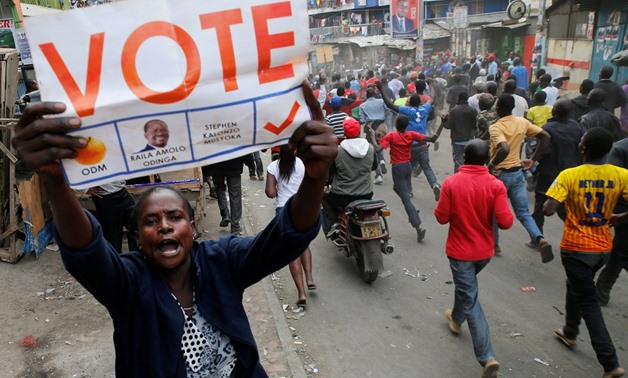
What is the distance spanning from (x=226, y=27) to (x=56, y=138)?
0.61m

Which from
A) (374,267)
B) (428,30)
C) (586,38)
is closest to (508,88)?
(374,267)

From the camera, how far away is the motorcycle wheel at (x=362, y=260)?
18.4 ft

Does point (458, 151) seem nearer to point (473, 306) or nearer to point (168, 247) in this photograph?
point (473, 306)

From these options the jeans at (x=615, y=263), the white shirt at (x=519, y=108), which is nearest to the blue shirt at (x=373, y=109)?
the white shirt at (x=519, y=108)

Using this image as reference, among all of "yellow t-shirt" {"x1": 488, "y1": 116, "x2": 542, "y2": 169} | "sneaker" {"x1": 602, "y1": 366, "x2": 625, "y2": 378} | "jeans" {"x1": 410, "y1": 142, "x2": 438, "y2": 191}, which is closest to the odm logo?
"sneaker" {"x1": 602, "y1": 366, "x2": 625, "y2": 378}

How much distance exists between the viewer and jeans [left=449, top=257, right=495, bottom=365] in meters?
3.85

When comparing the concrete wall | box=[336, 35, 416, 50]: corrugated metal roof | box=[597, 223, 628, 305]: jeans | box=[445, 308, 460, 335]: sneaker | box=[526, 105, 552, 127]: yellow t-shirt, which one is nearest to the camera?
box=[597, 223, 628, 305]: jeans

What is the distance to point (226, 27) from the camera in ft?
5.09

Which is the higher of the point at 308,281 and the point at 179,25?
the point at 179,25

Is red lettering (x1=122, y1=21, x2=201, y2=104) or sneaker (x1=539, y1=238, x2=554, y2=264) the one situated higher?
red lettering (x1=122, y1=21, x2=201, y2=104)

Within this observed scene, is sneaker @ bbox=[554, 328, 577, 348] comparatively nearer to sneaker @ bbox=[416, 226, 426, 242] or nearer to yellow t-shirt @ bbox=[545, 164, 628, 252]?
yellow t-shirt @ bbox=[545, 164, 628, 252]

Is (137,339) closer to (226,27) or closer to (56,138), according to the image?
(56,138)

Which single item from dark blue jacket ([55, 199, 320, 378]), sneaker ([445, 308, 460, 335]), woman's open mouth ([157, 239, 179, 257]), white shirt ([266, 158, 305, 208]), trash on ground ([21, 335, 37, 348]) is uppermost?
woman's open mouth ([157, 239, 179, 257])

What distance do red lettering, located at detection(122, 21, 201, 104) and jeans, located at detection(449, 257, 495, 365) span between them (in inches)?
123
